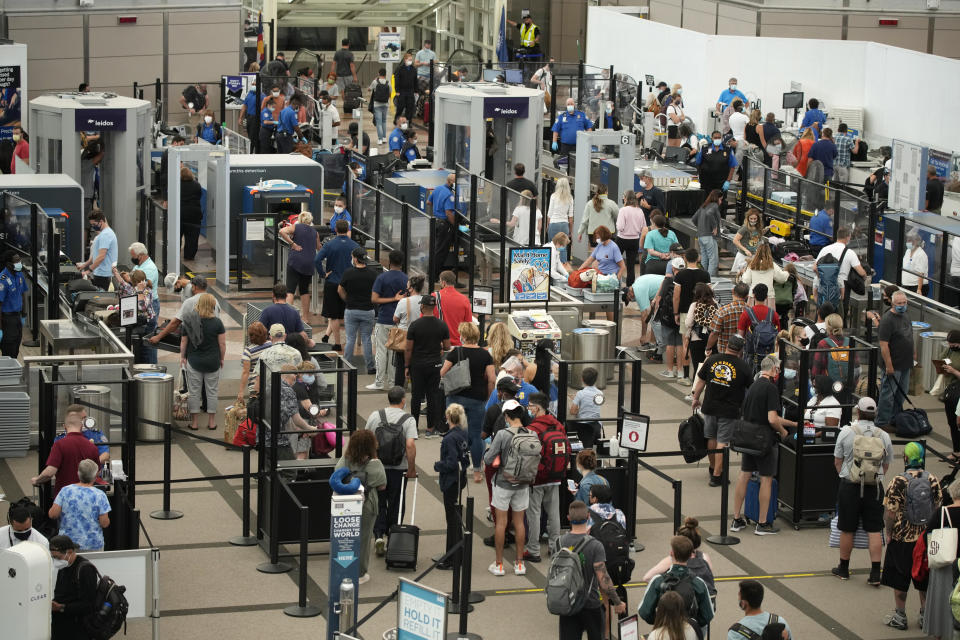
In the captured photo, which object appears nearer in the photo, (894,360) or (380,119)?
(894,360)

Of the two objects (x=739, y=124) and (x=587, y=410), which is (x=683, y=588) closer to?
(x=587, y=410)

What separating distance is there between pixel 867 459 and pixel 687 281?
5.67m

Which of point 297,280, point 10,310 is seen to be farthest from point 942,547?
point 297,280

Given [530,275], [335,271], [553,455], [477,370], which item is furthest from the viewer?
[335,271]

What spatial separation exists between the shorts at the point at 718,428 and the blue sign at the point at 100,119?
41.1 feet

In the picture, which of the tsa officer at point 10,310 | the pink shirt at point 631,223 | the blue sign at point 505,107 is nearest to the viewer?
the tsa officer at point 10,310

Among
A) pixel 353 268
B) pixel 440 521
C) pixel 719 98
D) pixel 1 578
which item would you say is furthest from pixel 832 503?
pixel 719 98

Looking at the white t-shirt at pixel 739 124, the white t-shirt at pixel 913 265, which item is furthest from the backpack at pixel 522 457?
the white t-shirt at pixel 739 124

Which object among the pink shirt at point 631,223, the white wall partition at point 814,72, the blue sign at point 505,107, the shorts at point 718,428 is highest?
the white wall partition at point 814,72

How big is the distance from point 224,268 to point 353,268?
522cm

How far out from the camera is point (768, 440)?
13.5m

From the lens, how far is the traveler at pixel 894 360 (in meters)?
17.0

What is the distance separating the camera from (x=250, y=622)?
11594 mm

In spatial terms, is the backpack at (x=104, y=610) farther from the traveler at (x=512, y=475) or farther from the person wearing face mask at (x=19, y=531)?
the traveler at (x=512, y=475)
